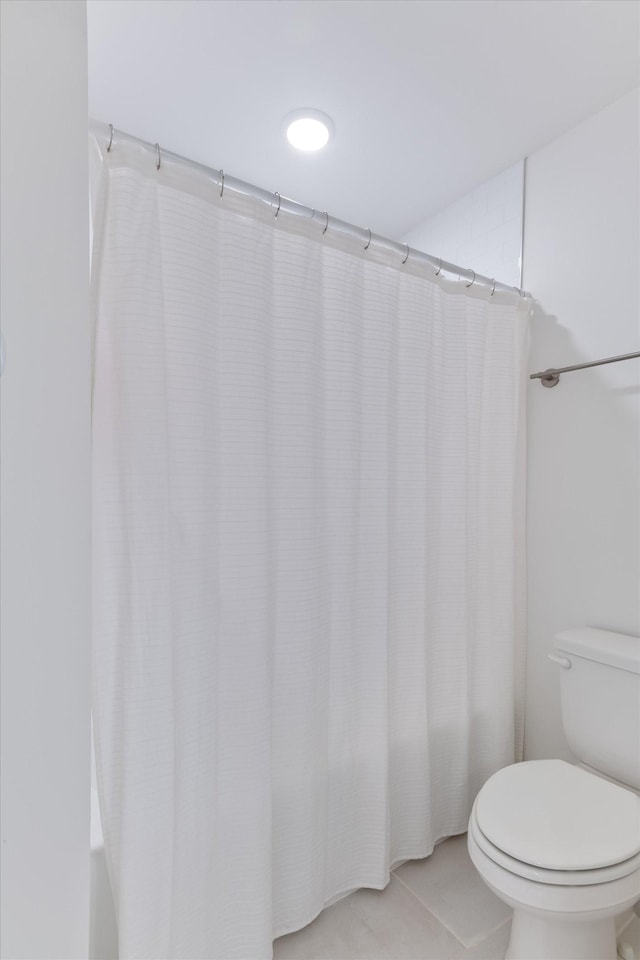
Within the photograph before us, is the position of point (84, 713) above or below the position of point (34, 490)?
below

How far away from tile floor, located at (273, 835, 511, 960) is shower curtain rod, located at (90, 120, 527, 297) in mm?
1871

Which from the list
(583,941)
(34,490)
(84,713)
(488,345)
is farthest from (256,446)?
(583,941)

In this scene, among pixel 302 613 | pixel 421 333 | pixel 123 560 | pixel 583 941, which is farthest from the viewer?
pixel 421 333

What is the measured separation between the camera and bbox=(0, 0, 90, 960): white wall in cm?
78

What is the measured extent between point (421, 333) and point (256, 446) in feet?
2.27

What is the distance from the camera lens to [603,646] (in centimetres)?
147

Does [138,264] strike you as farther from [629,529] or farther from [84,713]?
[629,529]

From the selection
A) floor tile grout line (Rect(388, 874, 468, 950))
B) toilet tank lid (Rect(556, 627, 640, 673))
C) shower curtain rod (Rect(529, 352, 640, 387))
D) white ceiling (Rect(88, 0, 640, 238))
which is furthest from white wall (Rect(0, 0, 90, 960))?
shower curtain rod (Rect(529, 352, 640, 387))

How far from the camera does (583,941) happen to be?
3.91 feet

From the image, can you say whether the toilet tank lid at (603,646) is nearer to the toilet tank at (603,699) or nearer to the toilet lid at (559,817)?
the toilet tank at (603,699)

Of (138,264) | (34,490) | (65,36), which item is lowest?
(34,490)

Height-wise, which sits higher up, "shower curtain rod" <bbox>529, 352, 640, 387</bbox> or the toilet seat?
"shower curtain rod" <bbox>529, 352, 640, 387</bbox>

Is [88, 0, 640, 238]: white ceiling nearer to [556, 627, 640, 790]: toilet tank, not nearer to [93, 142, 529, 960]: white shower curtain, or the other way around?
[93, 142, 529, 960]: white shower curtain

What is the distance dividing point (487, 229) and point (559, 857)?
80.3 inches
